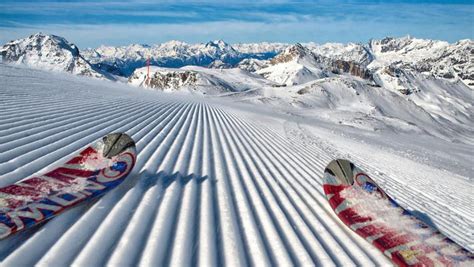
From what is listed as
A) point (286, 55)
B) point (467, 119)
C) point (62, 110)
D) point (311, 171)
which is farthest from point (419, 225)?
point (286, 55)

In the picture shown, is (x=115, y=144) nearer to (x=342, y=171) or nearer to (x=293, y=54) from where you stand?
(x=342, y=171)

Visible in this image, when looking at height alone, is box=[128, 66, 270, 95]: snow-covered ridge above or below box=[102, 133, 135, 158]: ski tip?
above

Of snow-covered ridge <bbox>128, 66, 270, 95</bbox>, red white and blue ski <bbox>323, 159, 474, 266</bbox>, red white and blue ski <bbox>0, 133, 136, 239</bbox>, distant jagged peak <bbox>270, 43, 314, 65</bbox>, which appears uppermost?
distant jagged peak <bbox>270, 43, 314, 65</bbox>

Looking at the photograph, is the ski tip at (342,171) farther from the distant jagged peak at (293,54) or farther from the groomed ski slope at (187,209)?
the distant jagged peak at (293,54)

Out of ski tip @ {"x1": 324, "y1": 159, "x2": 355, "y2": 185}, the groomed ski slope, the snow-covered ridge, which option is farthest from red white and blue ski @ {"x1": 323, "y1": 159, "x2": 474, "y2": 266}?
the snow-covered ridge

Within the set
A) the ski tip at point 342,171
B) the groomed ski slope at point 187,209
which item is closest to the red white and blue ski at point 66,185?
the groomed ski slope at point 187,209

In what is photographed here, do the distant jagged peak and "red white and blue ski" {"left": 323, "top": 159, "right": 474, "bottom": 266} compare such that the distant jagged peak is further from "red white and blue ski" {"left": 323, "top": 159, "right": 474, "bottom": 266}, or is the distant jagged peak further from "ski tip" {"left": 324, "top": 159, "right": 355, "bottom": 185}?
"red white and blue ski" {"left": 323, "top": 159, "right": 474, "bottom": 266}

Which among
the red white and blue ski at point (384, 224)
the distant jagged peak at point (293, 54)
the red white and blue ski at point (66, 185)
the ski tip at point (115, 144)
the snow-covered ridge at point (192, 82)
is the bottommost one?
the red white and blue ski at point (384, 224)

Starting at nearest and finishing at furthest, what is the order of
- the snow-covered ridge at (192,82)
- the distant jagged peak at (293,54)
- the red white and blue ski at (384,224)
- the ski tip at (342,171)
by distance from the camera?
the red white and blue ski at (384,224) → the ski tip at (342,171) → the snow-covered ridge at (192,82) → the distant jagged peak at (293,54)
